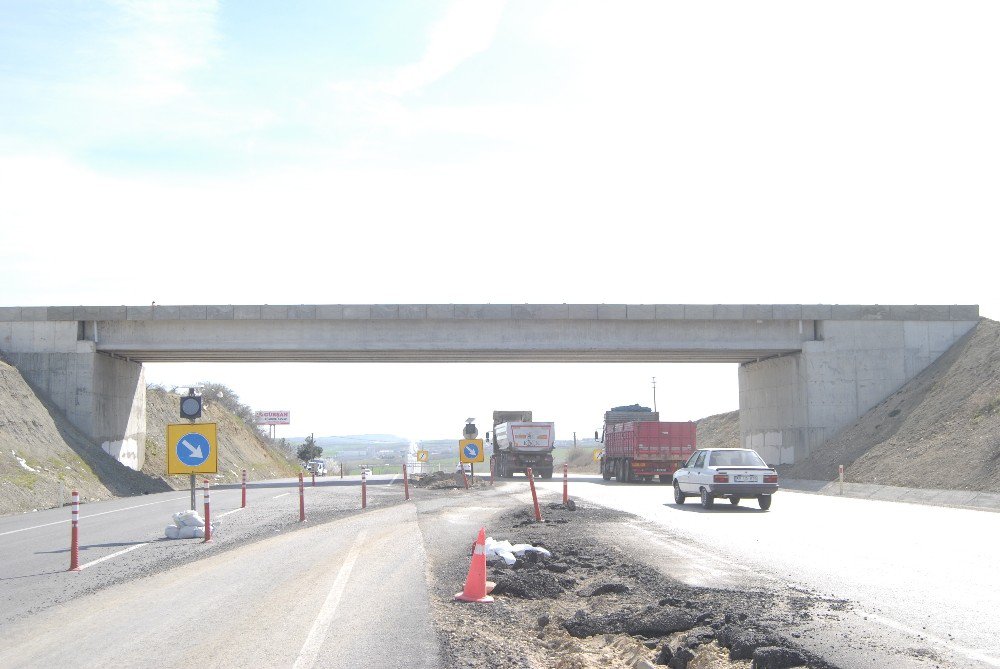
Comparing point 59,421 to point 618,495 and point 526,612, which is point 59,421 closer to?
point 618,495

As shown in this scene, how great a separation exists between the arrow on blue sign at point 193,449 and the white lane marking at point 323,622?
20.0ft

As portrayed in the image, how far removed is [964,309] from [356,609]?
4126 cm

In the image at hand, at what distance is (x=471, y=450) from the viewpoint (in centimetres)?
3678

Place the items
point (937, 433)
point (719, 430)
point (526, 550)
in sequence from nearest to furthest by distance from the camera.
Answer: point (526, 550), point (937, 433), point (719, 430)

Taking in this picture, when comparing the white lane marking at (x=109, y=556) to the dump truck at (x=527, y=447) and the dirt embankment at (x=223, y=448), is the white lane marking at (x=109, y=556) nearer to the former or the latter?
the dirt embankment at (x=223, y=448)

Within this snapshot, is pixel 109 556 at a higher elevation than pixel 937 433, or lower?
lower

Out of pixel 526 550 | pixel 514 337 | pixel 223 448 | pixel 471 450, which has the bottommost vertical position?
pixel 526 550

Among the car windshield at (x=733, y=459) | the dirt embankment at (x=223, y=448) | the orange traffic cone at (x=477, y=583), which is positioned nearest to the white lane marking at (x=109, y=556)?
the orange traffic cone at (x=477, y=583)

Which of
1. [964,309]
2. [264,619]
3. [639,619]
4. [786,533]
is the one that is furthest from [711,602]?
[964,309]

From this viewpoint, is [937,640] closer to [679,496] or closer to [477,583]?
[477,583]

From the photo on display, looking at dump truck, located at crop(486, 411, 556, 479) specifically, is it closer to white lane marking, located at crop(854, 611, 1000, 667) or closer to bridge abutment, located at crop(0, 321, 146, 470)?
bridge abutment, located at crop(0, 321, 146, 470)

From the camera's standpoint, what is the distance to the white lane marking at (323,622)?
24.7 ft

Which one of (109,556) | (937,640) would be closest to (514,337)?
(109,556)

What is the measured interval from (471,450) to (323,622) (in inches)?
1095
